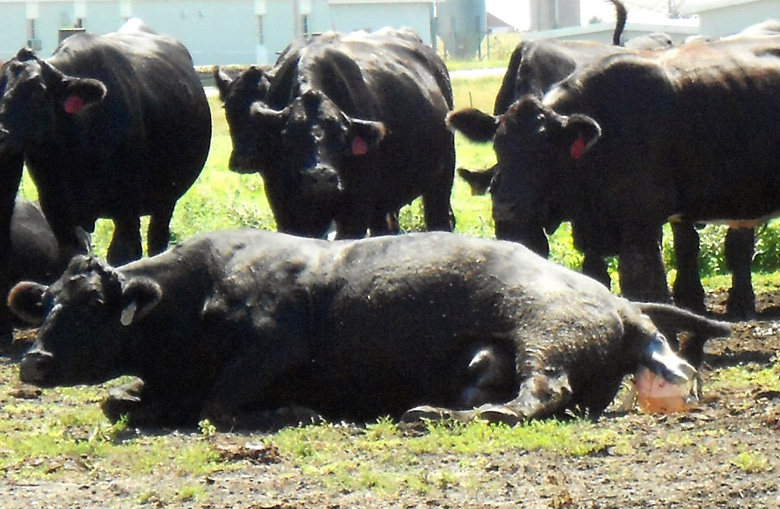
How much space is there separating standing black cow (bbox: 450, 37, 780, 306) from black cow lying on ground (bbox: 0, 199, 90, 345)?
405cm

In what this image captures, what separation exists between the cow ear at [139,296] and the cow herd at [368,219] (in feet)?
0.05

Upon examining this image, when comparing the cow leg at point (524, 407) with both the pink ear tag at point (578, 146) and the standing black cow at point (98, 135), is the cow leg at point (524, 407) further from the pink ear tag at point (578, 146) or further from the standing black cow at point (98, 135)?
the standing black cow at point (98, 135)

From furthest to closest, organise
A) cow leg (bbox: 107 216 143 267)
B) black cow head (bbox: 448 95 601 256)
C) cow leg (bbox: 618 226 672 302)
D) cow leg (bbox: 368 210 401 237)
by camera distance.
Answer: cow leg (bbox: 368 210 401 237)
cow leg (bbox: 107 216 143 267)
cow leg (bbox: 618 226 672 302)
black cow head (bbox: 448 95 601 256)

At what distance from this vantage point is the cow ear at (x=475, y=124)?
39.7 ft

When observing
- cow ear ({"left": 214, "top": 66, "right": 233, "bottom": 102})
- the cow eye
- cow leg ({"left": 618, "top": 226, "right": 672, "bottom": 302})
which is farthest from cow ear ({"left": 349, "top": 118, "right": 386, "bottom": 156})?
the cow eye

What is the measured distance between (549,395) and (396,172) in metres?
6.98

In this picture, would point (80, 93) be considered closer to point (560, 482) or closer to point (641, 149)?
point (641, 149)

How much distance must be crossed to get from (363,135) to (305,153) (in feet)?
2.05

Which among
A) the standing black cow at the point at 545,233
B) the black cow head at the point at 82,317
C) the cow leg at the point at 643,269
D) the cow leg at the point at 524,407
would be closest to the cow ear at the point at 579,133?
the cow leg at the point at 643,269

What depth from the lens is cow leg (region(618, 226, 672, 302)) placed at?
1176cm

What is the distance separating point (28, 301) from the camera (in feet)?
28.7

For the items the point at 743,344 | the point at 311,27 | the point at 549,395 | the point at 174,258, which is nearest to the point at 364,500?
the point at 549,395

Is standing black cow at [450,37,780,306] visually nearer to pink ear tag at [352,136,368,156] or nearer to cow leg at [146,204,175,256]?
pink ear tag at [352,136,368,156]

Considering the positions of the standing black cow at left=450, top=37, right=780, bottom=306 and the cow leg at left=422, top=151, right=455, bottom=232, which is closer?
the standing black cow at left=450, top=37, right=780, bottom=306
